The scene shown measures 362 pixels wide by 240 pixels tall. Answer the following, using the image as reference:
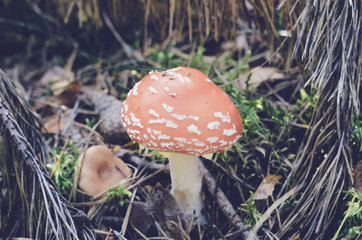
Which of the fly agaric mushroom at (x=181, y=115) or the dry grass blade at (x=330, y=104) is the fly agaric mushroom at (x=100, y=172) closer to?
the fly agaric mushroom at (x=181, y=115)

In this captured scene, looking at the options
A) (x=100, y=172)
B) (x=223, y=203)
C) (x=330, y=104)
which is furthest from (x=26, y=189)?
(x=330, y=104)

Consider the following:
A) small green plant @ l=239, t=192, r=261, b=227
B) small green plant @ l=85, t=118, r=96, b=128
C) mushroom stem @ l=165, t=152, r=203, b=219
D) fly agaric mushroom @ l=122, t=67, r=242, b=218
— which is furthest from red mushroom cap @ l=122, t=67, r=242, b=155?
small green plant @ l=85, t=118, r=96, b=128

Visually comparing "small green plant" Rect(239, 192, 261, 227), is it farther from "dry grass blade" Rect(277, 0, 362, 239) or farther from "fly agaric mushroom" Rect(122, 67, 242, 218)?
"fly agaric mushroom" Rect(122, 67, 242, 218)

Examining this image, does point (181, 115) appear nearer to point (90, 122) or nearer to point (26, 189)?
point (26, 189)

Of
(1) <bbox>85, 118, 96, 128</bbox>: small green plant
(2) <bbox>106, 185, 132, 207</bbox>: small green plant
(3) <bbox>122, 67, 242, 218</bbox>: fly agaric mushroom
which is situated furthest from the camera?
(1) <bbox>85, 118, 96, 128</bbox>: small green plant

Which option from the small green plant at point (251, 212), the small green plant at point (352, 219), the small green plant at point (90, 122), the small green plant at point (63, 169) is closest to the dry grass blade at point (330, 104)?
the small green plant at point (352, 219)

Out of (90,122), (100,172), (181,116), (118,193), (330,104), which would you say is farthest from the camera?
(90,122)

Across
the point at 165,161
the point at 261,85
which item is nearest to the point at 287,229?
the point at 165,161

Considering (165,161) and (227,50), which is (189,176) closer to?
(165,161)
